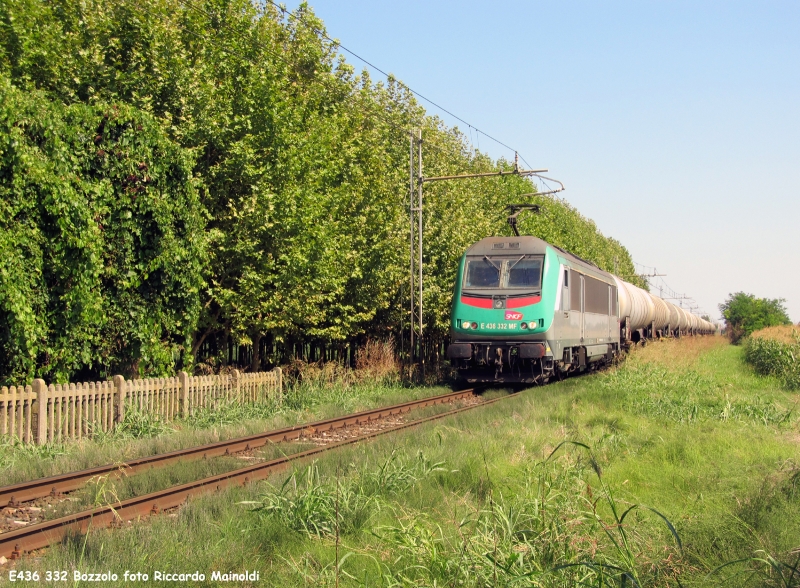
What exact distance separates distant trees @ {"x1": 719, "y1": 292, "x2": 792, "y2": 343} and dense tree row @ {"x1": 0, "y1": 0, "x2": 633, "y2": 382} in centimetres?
8196

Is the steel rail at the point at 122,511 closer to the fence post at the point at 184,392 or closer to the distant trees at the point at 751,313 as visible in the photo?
the fence post at the point at 184,392

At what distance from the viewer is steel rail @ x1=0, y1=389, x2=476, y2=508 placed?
304 inches

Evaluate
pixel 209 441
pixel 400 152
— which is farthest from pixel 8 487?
pixel 400 152

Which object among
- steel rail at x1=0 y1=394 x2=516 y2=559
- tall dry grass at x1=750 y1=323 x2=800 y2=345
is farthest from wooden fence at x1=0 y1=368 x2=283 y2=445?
tall dry grass at x1=750 y1=323 x2=800 y2=345

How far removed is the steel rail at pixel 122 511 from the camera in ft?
19.4

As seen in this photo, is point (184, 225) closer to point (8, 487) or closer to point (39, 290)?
point (39, 290)

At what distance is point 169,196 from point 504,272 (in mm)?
8271

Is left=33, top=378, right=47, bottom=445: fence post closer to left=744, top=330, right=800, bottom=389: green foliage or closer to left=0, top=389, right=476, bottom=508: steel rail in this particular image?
left=0, top=389, right=476, bottom=508: steel rail

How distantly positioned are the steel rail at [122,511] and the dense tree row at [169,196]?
5.19 metres

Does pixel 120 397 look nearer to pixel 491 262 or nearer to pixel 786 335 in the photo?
pixel 491 262

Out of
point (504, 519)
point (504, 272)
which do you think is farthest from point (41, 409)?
point (504, 272)

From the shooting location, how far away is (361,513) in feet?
20.9

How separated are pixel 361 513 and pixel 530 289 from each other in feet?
39.9

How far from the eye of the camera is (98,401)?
38.7ft
